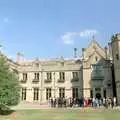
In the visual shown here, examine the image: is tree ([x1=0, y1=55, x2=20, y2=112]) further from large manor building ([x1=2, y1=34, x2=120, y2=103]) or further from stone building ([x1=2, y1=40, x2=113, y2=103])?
stone building ([x1=2, y1=40, x2=113, y2=103])

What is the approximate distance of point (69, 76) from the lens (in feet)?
195

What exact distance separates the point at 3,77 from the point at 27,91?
23.8 m

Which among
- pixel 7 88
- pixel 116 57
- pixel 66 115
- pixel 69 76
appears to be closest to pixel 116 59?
pixel 116 57

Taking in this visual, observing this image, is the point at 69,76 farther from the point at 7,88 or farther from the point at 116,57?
the point at 7,88

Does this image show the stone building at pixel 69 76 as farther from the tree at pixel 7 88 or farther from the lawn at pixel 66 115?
the tree at pixel 7 88

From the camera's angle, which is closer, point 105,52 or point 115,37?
point 115,37

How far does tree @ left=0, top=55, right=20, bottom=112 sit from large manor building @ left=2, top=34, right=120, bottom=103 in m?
20.1

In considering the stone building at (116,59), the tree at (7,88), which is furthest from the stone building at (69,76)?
the tree at (7,88)

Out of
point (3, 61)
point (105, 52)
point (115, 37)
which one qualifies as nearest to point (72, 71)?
point (105, 52)

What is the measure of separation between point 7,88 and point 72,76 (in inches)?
938

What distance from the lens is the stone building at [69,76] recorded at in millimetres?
56750

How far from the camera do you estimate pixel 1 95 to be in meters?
36.1

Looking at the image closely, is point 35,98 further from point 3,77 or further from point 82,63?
point 3,77

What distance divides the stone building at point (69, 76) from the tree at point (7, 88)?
20652 mm
